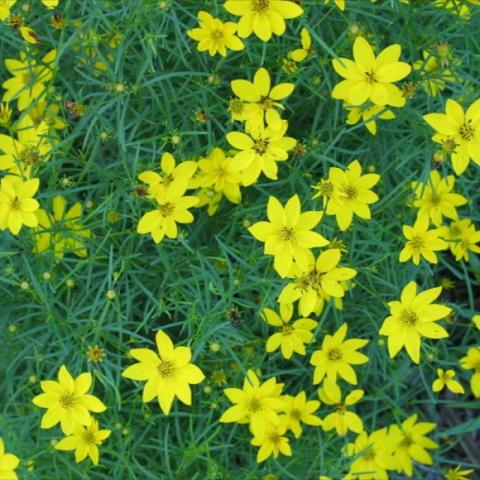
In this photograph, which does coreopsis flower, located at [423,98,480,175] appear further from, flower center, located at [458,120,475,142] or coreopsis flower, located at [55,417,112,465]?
coreopsis flower, located at [55,417,112,465]

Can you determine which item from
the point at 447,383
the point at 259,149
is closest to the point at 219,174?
the point at 259,149

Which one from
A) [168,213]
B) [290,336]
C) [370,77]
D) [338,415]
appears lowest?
[338,415]

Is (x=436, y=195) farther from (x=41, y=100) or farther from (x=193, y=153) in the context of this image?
(x=41, y=100)

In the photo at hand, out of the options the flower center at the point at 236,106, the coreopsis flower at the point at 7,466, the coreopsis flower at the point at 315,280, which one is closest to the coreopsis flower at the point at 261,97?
the flower center at the point at 236,106

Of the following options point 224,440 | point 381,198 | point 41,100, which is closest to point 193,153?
point 41,100

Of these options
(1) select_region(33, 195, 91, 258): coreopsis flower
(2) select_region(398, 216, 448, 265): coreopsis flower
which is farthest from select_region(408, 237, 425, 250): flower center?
(1) select_region(33, 195, 91, 258): coreopsis flower

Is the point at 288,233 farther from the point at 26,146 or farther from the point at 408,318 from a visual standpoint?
the point at 26,146
